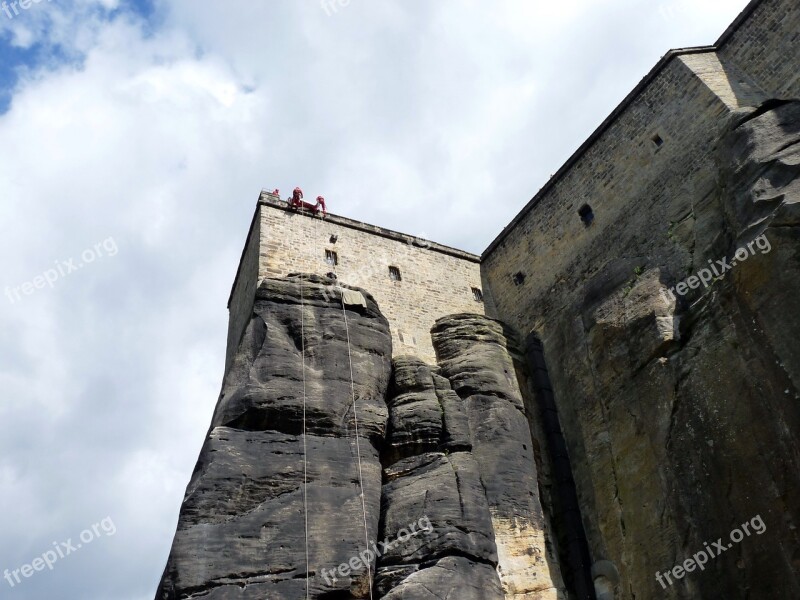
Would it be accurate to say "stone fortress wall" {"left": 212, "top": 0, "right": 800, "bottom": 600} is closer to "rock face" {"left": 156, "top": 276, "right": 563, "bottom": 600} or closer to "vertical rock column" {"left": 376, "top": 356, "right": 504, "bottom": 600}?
"rock face" {"left": 156, "top": 276, "right": 563, "bottom": 600}

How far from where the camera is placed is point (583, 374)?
15273mm

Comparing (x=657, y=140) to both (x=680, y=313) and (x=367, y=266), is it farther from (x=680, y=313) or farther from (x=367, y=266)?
(x=367, y=266)

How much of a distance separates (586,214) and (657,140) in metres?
2.44

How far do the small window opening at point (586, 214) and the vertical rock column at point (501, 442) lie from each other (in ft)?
11.1

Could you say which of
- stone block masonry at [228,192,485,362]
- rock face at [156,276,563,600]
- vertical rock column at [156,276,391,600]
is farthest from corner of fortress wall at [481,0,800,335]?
vertical rock column at [156,276,391,600]

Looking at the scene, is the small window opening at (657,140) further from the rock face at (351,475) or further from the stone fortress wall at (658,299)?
the rock face at (351,475)

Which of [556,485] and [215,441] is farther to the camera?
[556,485]

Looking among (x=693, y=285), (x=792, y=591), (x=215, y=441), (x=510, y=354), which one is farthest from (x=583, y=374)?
(x=215, y=441)

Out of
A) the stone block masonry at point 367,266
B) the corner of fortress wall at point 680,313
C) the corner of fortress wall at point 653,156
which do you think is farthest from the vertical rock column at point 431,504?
the corner of fortress wall at point 653,156

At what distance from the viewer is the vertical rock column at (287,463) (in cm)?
1059

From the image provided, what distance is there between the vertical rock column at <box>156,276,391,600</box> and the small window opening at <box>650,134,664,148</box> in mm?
7642

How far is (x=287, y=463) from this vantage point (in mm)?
11984

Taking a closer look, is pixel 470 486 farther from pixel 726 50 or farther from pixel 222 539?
pixel 726 50

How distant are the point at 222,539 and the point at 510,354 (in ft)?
28.0
